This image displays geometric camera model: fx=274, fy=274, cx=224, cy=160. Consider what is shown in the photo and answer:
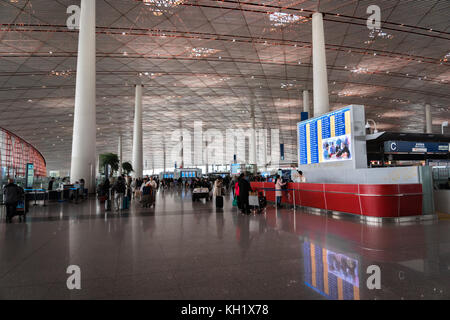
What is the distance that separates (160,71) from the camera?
28656 millimetres

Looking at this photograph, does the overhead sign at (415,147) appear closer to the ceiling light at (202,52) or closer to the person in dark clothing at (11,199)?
the person in dark clothing at (11,199)

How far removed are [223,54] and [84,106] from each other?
42.9 ft

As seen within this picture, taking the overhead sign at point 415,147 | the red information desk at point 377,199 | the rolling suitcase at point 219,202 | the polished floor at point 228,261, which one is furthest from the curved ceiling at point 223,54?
the polished floor at point 228,261

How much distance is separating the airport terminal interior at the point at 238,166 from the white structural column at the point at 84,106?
11 cm

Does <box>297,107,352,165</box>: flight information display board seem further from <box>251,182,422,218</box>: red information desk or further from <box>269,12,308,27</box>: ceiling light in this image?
<box>269,12,308,27</box>: ceiling light

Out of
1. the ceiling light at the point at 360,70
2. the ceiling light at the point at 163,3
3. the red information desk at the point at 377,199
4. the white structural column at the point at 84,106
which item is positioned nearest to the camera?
the red information desk at the point at 377,199

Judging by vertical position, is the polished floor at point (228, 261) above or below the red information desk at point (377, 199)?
below

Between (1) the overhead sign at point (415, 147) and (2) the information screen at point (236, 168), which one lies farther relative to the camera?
(2) the information screen at point (236, 168)

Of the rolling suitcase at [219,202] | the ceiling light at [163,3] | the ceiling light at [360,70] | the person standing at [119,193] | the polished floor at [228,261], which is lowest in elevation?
the polished floor at [228,261]

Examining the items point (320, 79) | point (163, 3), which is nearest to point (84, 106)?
point (163, 3)

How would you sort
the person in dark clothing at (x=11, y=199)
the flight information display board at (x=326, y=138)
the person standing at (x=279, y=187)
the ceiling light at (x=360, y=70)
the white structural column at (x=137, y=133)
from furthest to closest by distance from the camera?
1. the white structural column at (x=137, y=133)
2. the ceiling light at (x=360, y=70)
3. the person standing at (x=279, y=187)
4. the flight information display board at (x=326, y=138)
5. the person in dark clothing at (x=11, y=199)

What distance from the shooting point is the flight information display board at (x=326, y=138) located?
11516mm
